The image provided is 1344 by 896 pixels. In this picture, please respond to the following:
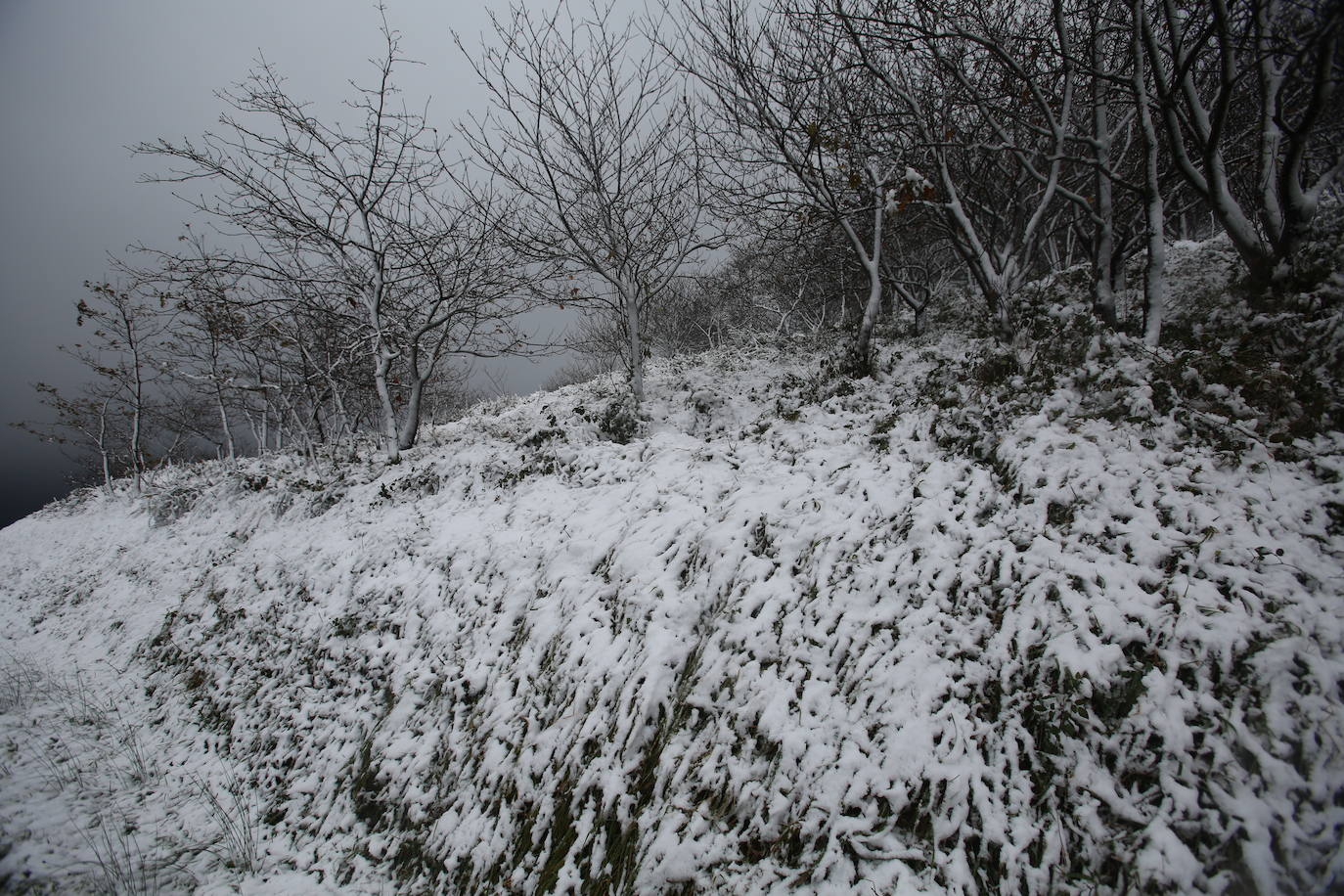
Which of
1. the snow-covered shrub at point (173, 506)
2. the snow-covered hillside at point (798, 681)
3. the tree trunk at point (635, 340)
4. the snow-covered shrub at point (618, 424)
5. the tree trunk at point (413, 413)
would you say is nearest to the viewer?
the snow-covered hillside at point (798, 681)

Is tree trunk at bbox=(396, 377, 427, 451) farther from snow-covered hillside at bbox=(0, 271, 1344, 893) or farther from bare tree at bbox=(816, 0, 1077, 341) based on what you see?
bare tree at bbox=(816, 0, 1077, 341)

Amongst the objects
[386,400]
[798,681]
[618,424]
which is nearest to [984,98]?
[618,424]

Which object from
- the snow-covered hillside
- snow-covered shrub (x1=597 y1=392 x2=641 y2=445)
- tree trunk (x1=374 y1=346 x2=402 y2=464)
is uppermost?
tree trunk (x1=374 y1=346 x2=402 y2=464)

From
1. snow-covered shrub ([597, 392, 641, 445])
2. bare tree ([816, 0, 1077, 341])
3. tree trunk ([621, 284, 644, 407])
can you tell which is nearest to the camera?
bare tree ([816, 0, 1077, 341])

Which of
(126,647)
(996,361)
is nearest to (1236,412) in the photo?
(996,361)

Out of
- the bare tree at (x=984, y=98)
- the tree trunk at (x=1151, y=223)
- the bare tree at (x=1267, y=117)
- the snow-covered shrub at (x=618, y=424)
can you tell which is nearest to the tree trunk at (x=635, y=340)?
the snow-covered shrub at (x=618, y=424)

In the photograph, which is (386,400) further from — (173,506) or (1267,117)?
(1267,117)

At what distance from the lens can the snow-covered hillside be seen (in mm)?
2084

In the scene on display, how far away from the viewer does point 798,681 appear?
304cm

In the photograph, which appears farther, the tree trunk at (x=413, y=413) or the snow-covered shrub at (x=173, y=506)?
the snow-covered shrub at (x=173, y=506)

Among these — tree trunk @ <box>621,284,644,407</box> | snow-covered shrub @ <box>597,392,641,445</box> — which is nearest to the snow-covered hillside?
snow-covered shrub @ <box>597,392,641,445</box>

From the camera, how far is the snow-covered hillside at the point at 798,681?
6.84ft

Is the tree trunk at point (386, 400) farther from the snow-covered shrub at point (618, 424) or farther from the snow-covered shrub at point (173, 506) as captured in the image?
the snow-covered shrub at point (173, 506)

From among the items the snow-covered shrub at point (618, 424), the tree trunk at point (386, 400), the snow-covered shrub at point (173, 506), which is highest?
the tree trunk at point (386, 400)
